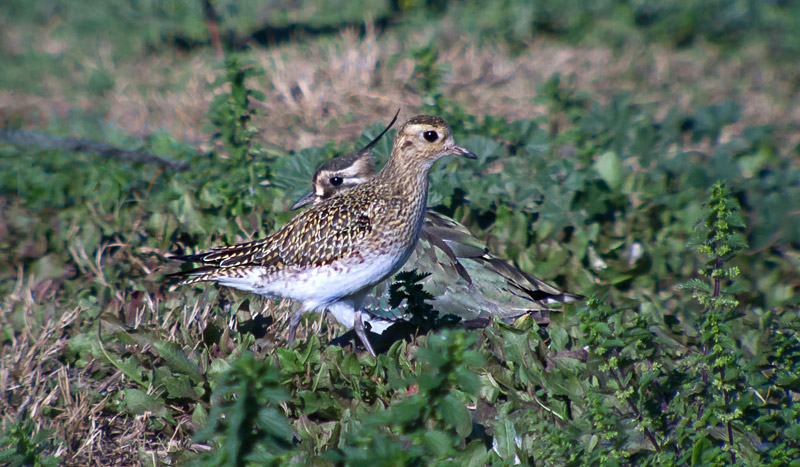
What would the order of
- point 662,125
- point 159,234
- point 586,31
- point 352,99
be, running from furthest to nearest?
point 586,31 → point 352,99 → point 662,125 → point 159,234

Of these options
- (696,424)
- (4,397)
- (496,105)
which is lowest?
(496,105)

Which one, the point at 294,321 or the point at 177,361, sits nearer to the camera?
the point at 177,361

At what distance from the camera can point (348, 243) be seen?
414cm

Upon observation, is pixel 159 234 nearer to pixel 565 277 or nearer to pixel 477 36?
pixel 565 277

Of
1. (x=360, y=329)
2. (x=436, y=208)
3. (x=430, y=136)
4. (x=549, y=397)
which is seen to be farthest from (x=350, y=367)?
(x=436, y=208)

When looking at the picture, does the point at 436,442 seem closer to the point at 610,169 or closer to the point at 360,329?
the point at 360,329

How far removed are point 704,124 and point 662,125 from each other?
0.46m

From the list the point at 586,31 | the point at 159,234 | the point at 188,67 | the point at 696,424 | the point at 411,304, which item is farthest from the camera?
the point at 586,31

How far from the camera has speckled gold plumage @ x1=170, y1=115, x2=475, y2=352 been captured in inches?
162

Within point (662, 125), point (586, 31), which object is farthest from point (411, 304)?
point (586, 31)

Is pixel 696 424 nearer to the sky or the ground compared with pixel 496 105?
nearer to the sky

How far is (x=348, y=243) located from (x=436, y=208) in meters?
1.61

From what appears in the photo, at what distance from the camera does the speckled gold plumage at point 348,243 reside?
4.11 metres

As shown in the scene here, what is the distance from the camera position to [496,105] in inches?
321
